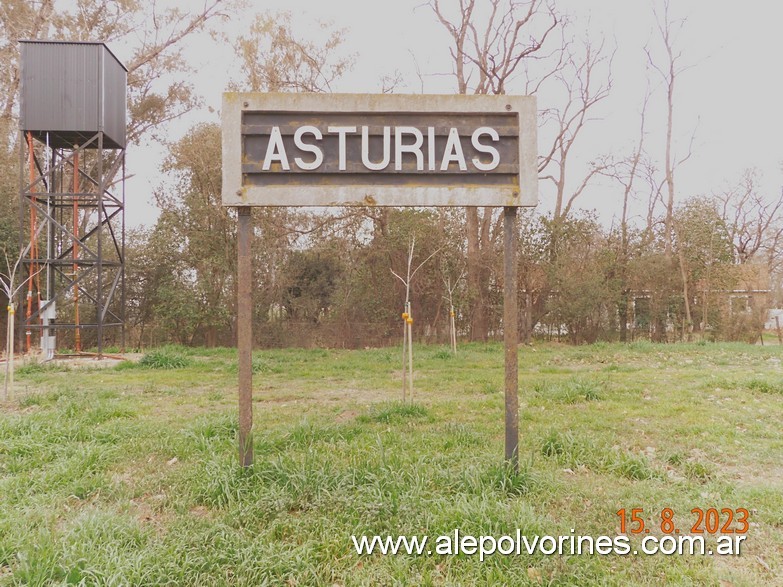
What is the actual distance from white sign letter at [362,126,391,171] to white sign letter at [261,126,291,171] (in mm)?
511

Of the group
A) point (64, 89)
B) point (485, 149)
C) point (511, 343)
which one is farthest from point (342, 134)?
point (64, 89)

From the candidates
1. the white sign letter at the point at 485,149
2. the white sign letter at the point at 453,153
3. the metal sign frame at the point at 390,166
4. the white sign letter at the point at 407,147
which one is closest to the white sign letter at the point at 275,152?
the metal sign frame at the point at 390,166

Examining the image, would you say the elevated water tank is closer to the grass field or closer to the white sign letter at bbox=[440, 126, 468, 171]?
the grass field

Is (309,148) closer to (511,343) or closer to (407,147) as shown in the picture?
(407,147)

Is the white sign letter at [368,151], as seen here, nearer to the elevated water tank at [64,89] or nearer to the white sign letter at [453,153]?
the white sign letter at [453,153]

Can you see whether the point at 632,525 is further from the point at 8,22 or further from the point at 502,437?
the point at 8,22

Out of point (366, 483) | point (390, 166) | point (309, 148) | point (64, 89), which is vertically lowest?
point (366, 483)

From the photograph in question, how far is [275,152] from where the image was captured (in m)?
3.20

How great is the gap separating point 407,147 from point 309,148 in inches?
25.5

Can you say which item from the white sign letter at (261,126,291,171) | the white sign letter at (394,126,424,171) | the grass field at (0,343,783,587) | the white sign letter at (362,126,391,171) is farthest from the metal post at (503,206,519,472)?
the white sign letter at (261,126,291,171)

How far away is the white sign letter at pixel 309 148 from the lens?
10.5ft

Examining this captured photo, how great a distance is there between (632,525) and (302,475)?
1.99 metres

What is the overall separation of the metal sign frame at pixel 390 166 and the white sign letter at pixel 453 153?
0.13 feet

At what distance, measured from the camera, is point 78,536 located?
2.47 meters
